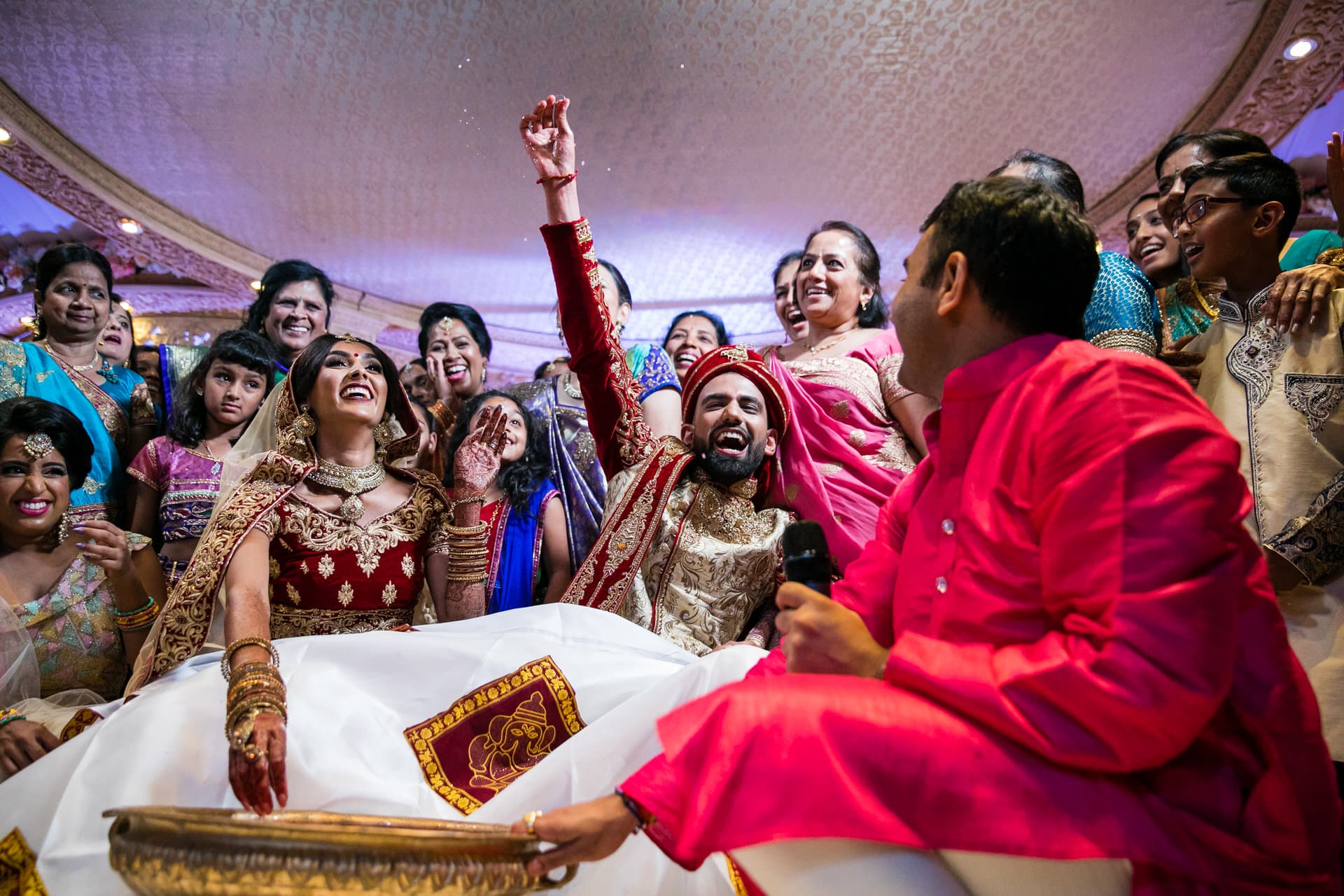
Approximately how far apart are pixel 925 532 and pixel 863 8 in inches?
203

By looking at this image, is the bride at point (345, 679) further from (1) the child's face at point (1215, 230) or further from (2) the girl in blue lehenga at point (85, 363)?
(1) the child's face at point (1215, 230)

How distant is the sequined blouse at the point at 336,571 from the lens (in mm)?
2393

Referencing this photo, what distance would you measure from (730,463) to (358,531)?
1128mm

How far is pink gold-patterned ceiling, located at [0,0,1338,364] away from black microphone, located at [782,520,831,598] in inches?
199

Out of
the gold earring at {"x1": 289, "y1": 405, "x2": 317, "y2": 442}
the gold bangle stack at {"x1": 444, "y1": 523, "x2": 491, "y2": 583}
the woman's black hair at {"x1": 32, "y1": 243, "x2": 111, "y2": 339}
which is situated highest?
the woman's black hair at {"x1": 32, "y1": 243, "x2": 111, "y2": 339}

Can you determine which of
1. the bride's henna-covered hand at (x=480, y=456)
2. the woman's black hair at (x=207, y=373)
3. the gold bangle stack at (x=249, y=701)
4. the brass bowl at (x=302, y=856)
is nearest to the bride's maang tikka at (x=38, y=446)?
the woman's black hair at (x=207, y=373)

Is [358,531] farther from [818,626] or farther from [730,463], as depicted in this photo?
[818,626]

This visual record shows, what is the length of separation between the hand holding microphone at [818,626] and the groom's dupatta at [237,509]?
1.60 meters

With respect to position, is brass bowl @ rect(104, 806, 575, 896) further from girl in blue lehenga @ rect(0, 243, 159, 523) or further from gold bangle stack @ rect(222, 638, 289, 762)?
girl in blue lehenga @ rect(0, 243, 159, 523)

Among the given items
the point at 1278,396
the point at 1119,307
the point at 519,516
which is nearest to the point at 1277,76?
the point at 1119,307

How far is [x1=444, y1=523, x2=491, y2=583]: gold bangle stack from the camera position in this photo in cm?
248

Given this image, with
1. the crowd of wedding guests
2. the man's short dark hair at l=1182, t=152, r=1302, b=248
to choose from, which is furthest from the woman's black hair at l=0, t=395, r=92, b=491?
the man's short dark hair at l=1182, t=152, r=1302, b=248

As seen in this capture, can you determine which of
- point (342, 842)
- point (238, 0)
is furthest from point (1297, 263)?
point (238, 0)

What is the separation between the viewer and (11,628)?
2.34 meters
